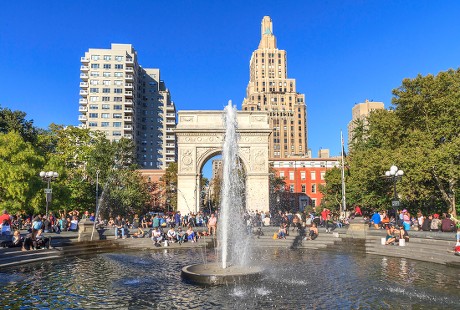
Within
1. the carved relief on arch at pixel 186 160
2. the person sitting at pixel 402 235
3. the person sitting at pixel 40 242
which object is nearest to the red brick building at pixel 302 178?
the carved relief on arch at pixel 186 160

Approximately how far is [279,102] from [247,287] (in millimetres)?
106993

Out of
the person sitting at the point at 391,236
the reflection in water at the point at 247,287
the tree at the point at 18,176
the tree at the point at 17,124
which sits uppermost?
the tree at the point at 17,124

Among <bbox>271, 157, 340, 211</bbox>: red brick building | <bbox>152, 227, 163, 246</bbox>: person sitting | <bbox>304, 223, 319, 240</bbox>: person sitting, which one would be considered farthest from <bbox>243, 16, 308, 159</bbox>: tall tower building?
<bbox>152, 227, 163, 246</bbox>: person sitting

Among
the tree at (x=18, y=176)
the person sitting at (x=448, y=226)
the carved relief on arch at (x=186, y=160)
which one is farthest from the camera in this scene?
the carved relief on arch at (x=186, y=160)

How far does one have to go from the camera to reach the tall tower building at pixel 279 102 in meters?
114

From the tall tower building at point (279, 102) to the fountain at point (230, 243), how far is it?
9400 cm

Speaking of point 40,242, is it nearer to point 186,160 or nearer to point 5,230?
point 5,230

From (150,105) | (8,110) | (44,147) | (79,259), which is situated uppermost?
(150,105)

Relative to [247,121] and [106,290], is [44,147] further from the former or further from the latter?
[106,290]

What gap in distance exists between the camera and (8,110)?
4212 cm

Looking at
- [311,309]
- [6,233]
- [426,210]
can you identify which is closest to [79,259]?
[6,233]

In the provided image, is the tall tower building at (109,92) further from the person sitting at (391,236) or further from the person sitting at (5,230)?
the person sitting at (391,236)

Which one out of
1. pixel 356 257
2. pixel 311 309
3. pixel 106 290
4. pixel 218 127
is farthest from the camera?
pixel 218 127

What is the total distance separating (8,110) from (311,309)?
43.6m
